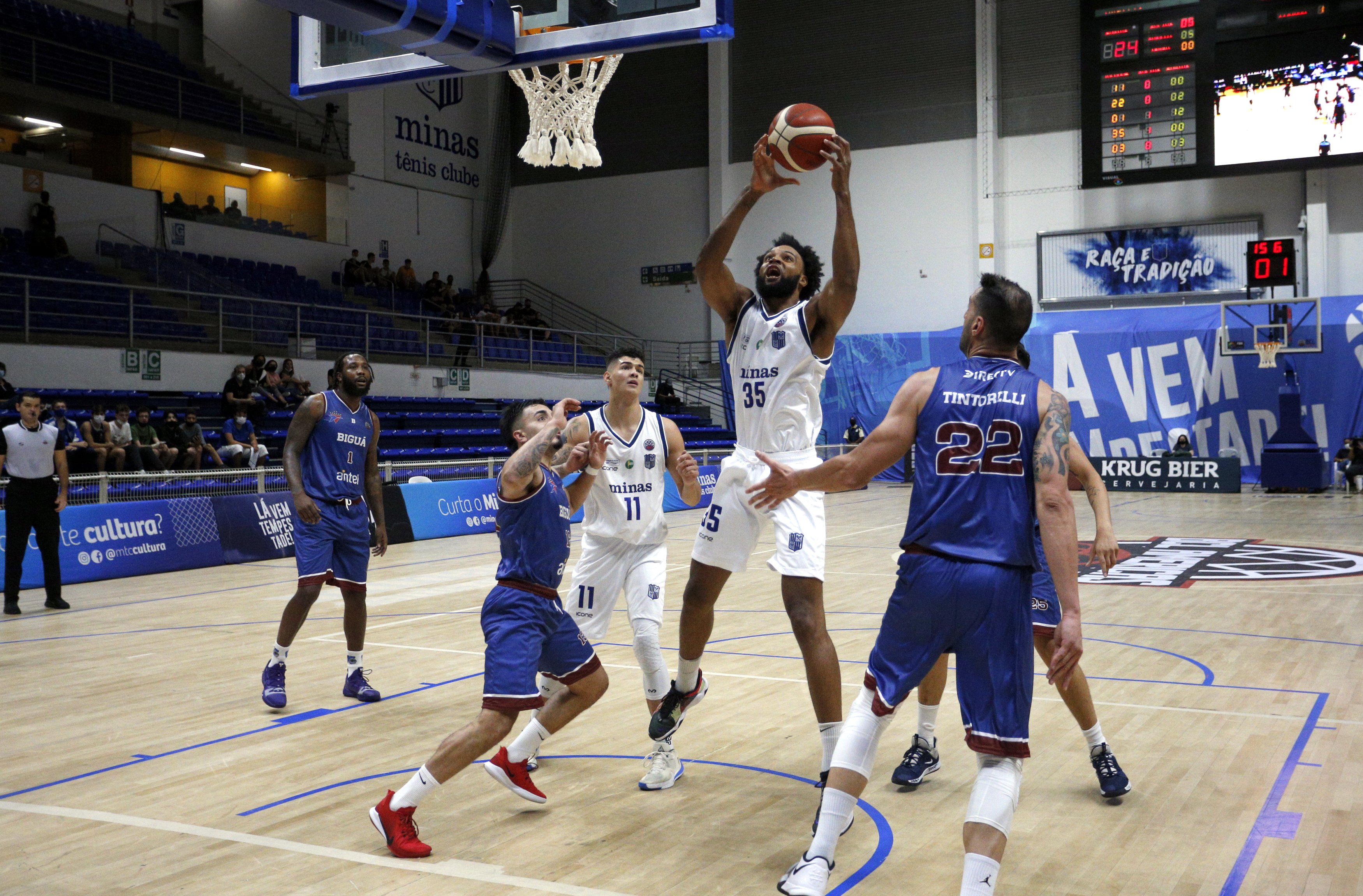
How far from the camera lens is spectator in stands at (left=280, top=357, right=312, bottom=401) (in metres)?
17.6

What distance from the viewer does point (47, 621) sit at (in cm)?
862

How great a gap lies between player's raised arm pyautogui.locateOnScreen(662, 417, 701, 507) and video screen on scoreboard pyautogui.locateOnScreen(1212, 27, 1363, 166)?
1862 cm

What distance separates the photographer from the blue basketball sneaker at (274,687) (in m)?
5.82

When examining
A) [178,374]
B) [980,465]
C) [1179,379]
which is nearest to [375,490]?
[980,465]

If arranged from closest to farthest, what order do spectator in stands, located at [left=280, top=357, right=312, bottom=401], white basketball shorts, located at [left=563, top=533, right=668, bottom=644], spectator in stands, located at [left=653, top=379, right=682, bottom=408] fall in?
white basketball shorts, located at [left=563, top=533, right=668, bottom=644]
spectator in stands, located at [left=280, top=357, right=312, bottom=401]
spectator in stands, located at [left=653, top=379, right=682, bottom=408]

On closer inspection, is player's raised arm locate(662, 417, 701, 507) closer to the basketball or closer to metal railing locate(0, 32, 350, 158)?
the basketball

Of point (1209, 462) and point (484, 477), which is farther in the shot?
point (1209, 462)

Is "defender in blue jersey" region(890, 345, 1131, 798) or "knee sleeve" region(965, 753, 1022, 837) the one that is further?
"defender in blue jersey" region(890, 345, 1131, 798)

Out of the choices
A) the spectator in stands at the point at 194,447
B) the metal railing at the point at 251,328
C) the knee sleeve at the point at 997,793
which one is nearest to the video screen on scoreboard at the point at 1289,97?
the metal railing at the point at 251,328

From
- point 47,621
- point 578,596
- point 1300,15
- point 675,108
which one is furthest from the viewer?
point 675,108

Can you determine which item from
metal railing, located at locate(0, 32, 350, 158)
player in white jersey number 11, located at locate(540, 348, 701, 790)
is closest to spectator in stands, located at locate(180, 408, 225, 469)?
metal railing, located at locate(0, 32, 350, 158)

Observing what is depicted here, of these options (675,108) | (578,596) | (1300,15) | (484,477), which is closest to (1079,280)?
(1300,15)

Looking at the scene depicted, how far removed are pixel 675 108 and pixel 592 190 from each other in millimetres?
3229

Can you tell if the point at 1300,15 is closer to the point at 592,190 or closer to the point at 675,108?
the point at 675,108
